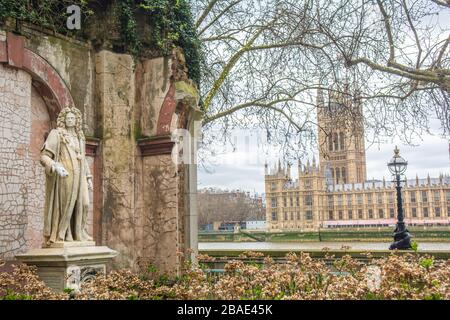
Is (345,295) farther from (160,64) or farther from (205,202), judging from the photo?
(205,202)

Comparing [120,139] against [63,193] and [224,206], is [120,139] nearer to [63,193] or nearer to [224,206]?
[63,193]

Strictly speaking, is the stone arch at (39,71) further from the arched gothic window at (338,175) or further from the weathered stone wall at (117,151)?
the arched gothic window at (338,175)

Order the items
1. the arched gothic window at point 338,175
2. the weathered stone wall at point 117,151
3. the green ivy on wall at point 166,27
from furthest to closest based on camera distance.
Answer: the arched gothic window at point 338,175, the green ivy on wall at point 166,27, the weathered stone wall at point 117,151

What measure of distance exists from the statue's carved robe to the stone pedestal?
20 cm

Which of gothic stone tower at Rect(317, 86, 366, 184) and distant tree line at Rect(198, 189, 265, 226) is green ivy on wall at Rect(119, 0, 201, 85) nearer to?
gothic stone tower at Rect(317, 86, 366, 184)

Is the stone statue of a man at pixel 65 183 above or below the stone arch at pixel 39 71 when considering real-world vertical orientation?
below

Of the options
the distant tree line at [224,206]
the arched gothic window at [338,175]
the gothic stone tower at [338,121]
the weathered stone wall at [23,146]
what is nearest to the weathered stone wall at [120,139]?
the weathered stone wall at [23,146]

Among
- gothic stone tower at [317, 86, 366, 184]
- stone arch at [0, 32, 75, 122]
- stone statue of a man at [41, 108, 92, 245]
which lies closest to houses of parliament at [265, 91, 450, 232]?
gothic stone tower at [317, 86, 366, 184]

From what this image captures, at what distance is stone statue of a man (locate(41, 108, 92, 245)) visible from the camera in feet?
22.6

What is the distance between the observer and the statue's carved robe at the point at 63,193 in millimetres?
6895

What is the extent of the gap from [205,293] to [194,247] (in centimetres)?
551
